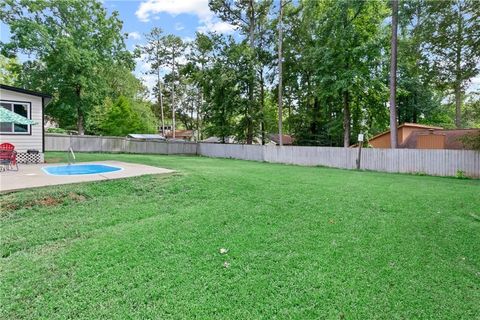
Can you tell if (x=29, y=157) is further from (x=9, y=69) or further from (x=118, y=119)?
(x=118, y=119)

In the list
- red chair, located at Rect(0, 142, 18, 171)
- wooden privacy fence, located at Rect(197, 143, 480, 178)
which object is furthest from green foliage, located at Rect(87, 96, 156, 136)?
red chair, located at Rect(0, 142, 18, 171)

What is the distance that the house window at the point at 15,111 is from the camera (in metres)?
10.5

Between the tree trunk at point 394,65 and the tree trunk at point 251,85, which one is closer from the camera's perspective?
the tree trunk at point 394,65

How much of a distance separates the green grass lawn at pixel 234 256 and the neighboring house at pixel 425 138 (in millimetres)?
10469

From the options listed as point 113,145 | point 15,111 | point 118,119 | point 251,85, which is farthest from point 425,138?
point 118,119

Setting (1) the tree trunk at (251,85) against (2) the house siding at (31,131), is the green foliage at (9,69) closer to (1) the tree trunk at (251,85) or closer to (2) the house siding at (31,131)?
(2) the house siding at (31,131)

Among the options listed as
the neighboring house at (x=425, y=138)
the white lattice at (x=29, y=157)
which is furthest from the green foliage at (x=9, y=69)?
the neighboring house at (x=425, y=138)

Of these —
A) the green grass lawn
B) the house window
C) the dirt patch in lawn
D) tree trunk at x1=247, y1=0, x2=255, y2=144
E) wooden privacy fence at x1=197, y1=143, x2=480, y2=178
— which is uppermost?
tree trunk at x1=247, y1=0, x2=255, y2=144

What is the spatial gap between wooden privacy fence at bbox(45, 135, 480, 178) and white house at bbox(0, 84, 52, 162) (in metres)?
8.36

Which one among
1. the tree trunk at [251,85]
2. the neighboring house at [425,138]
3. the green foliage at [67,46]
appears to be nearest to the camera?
the neighboring house at [425,138]

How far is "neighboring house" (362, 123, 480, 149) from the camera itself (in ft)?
47.1

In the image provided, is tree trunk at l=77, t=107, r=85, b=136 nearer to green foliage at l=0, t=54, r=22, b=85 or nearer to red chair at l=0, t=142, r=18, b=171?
green foliage at l=0, t=54, r=22, b=85

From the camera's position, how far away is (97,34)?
2069 cm

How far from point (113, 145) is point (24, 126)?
9.94 m
